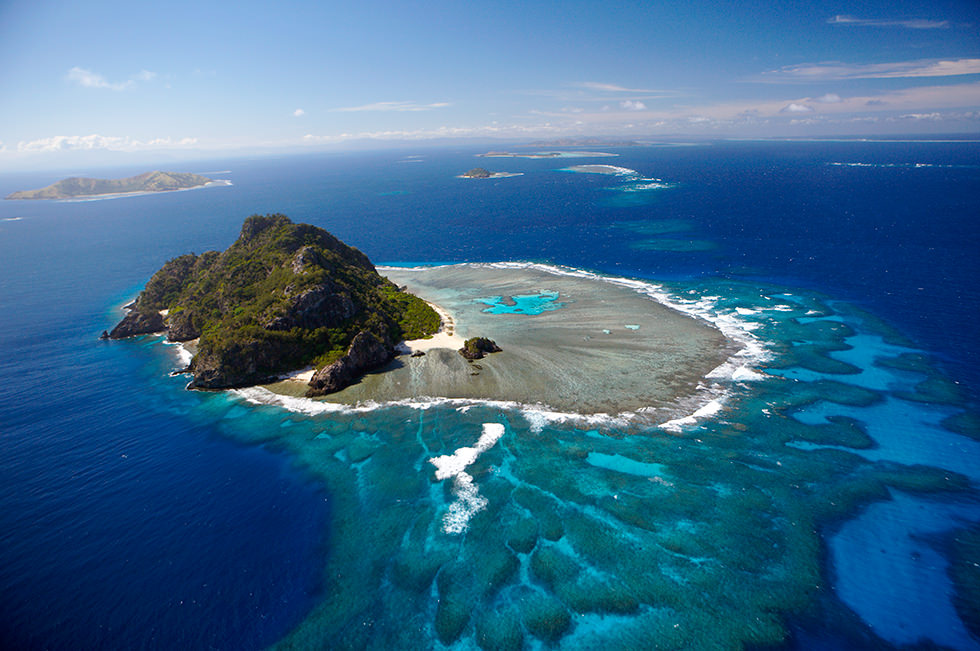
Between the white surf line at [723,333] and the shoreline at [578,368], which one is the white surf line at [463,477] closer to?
the shoreline at [578,368]

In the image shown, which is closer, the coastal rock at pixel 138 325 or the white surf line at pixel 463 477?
the white surf line at pixel 463 477

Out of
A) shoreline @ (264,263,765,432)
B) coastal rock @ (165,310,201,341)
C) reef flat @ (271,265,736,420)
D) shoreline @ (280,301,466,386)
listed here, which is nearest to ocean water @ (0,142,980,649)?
shoreline @ (264,263,765,432)

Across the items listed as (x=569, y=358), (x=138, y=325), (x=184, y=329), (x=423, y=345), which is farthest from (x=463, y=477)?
(x=138, y=325)

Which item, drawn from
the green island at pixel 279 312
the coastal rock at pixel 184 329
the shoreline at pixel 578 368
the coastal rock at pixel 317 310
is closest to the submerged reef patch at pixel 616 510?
the shoreline at pixel 578 368

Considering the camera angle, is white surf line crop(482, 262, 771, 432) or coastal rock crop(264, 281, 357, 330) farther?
coastal rock crop(264, 281, 357, 330)

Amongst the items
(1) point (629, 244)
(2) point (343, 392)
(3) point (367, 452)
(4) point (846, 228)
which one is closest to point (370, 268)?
(2) point (343, 392)

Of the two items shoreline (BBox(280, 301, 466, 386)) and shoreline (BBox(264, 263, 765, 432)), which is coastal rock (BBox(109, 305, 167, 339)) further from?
shoreline (BBox(280, 301, 466, 386))
